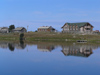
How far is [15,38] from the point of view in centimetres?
12038

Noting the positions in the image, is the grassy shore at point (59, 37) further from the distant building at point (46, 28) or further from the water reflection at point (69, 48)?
the water reflection at point (69, 48)

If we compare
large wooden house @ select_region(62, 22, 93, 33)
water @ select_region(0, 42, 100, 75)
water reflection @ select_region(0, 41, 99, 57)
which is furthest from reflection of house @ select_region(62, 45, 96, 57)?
large wooden house @ select_region(62, 22, 93, 33)

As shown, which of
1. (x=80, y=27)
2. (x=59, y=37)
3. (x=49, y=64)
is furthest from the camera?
(x=80, y=27)

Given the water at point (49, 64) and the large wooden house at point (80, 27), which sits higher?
the large wooden house at point (80, 27)

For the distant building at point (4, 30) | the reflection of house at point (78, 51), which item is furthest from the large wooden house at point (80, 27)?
the reflection of house at point (78, 51)

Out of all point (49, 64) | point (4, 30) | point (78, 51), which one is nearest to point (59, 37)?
point (78, 51)

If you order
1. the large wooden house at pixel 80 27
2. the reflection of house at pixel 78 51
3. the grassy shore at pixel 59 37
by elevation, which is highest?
the large wooden house at pixel 80 27

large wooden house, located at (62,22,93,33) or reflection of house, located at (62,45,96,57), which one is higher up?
large wooden house, located at (62,22,93,33)

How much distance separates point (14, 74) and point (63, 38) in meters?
86.9

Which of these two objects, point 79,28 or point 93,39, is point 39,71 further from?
point 79,28

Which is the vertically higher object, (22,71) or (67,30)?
(67,30)

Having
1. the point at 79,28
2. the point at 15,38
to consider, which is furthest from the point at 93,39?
the point at 15,38

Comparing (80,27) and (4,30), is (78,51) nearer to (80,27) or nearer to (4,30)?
(80,27)

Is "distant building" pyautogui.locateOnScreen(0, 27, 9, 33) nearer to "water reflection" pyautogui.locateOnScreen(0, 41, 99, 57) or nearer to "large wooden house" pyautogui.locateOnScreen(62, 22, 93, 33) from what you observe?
"large wooden house" pyautogui.locateOnScreen(62, 22, 93, 33)
